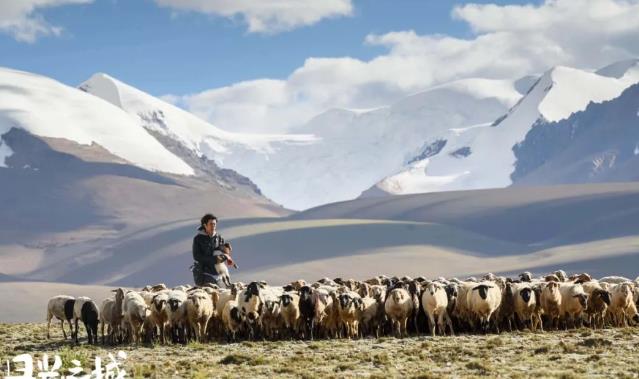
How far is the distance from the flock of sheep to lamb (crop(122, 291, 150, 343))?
0.10ft

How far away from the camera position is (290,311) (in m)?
38.0

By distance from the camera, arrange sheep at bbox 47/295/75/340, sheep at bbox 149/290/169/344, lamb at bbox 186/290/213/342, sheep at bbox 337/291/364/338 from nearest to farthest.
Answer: lamb at bbox 186/290/213/342 → sheep at bbox 149/290/169/344 → sheep at bbox 337/291/364/338 → sheep at bbox 47/295/75/340

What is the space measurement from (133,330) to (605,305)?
1468 centimetres

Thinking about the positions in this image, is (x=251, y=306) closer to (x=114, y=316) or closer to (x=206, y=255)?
(x=206, y=255)

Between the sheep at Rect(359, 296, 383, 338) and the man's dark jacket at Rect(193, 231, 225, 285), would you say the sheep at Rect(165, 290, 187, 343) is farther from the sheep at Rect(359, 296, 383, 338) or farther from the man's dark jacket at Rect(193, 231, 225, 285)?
the sheep at Rect(359, 296, 383, 338)

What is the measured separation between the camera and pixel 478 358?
1217 inches

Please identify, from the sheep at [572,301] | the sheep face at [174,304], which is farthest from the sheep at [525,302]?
the sheep face at [174,304]

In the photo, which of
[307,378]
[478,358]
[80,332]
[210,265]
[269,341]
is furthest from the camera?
[80,332]

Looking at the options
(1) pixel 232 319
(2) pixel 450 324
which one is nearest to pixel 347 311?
(2) pixel 450 324

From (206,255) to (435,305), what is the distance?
7668 mm

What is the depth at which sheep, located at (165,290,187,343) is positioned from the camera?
37.3m

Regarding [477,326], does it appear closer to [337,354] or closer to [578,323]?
[578,323]

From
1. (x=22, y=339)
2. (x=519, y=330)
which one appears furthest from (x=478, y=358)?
(x=22, y=339)

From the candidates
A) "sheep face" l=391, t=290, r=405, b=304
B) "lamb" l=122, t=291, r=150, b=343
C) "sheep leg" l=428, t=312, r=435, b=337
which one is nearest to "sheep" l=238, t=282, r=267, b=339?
"lamb" l=122, t=291, r=150, b=343
